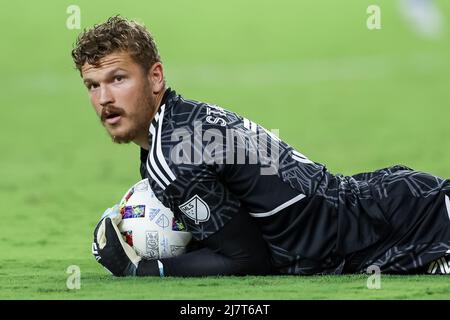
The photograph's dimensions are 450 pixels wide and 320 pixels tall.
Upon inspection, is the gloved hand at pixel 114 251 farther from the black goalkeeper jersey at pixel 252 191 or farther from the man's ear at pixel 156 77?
the man's ear at pixel 156 77

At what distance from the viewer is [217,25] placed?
19.5 m

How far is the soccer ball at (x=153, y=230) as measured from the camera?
520 centimetres

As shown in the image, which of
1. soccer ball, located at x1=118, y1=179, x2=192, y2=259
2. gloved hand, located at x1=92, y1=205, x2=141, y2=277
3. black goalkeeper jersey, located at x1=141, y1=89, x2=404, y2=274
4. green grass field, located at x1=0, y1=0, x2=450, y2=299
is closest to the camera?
black goalkeeper jersey, located at x1=141, y1=89, x2=404, y2=274

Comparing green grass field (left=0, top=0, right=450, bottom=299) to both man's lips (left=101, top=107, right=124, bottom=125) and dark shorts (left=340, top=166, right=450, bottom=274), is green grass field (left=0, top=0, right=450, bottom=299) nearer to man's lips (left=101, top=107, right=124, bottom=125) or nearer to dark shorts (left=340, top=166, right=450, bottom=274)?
dark shorts (left=340, top=166, right=450, bottom=274)

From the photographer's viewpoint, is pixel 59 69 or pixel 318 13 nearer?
pixel 59 69

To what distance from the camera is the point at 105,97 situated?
5.03 meters

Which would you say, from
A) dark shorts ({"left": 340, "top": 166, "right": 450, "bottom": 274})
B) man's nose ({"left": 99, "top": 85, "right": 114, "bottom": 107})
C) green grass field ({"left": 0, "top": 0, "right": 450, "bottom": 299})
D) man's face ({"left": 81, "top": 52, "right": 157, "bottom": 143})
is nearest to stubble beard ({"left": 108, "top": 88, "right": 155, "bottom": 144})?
man's face ({"left": 81, "top": 52, "right": 157, "bottom": 143})

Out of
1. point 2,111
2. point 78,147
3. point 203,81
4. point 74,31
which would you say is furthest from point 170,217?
point 74,31

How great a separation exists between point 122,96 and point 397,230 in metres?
1.42

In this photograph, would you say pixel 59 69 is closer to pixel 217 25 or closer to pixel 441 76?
pixel 217 25

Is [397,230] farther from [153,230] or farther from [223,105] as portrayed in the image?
[223,105]

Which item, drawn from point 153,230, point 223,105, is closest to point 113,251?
point 153,230

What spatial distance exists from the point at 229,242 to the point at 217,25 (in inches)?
587

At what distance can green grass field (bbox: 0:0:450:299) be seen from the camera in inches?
195
